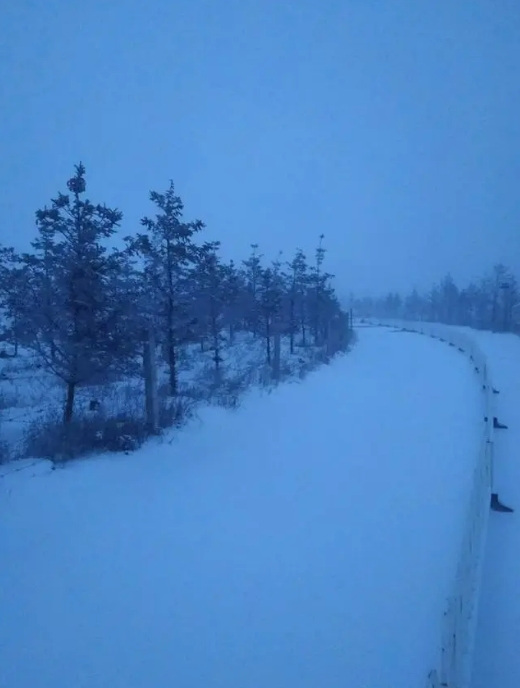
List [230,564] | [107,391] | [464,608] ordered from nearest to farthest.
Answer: [464,608], [230,564], [107,391]

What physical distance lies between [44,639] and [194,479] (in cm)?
297

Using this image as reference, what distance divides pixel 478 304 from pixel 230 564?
6612 cm

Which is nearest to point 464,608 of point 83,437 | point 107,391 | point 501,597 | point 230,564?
point 501,597

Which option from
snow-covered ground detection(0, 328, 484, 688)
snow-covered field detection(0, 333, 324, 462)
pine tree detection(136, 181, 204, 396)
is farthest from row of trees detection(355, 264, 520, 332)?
snow-covered ground detection(0, 328, 484, 688)

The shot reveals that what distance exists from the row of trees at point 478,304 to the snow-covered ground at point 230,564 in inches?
1711

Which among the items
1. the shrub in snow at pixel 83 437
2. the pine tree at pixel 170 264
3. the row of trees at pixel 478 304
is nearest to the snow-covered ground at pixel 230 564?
the shrub in snow at pixel 83 437

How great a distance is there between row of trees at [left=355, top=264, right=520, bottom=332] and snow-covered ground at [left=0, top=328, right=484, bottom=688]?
43.5 metres

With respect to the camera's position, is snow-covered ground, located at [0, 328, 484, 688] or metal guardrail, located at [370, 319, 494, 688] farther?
snow-covered ground, located at [0, 328, 484, 688]

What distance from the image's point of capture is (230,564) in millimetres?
4078

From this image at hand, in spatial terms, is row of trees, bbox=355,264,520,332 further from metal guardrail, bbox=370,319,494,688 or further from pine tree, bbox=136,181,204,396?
metal guardrail, bbox=370,319,494,688

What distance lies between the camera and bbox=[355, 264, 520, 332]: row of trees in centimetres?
4494

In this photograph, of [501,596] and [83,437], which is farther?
[83,437]

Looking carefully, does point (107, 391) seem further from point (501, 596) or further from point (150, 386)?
point (501, 596)

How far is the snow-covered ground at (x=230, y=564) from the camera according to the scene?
299 cm
